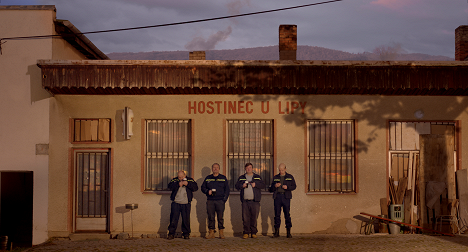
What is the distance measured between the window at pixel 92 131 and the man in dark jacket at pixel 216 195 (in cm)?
292

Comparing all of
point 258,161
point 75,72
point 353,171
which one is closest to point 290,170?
point 258,161

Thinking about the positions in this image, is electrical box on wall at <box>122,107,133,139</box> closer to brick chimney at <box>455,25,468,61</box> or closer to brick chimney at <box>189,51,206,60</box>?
brick chimney at <box>189,51,206,60</box>

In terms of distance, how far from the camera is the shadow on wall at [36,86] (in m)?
9.68

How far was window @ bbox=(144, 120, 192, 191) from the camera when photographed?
10047 mm

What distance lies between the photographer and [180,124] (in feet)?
33.1

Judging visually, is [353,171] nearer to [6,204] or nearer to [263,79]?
[263,79]

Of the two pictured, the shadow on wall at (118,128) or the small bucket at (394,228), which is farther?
the shadow on wall at (118,128)

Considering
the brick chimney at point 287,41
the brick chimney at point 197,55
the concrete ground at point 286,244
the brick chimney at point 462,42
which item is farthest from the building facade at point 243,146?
the brick chimney at point 197,55

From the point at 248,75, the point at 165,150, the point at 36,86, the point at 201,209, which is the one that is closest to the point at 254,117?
the point at 248,75

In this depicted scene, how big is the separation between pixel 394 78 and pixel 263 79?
3.16 metres

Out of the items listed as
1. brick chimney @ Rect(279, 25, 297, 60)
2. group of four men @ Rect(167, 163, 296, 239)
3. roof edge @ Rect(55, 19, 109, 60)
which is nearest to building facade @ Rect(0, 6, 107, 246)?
roof edge @ Rect(55, 19, 109, 60)

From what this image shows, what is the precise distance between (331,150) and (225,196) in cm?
307

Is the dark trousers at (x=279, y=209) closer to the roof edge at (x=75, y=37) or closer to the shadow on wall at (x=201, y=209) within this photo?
the shadow on wall at (x=201, y=209)

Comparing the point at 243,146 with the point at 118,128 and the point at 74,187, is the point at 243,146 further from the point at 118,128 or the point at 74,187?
the point at 74,187
